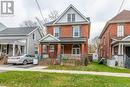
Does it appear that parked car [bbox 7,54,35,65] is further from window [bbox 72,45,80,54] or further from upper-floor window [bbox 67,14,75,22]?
upper-floor window [bbox 67,14,75,22]

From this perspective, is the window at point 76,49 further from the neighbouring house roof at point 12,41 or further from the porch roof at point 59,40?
the neighbouring house roof at point 12,41

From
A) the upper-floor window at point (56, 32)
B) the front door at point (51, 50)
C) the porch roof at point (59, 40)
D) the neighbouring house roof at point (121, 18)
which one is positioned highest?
the neighbouring house roof at point (121, 18)

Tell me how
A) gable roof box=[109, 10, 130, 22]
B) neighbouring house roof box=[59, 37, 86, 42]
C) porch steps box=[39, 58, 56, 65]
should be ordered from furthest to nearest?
neighbouring house roof box=[59, 37, 86, 42] < gable roof box=[109, 10, 130, 22] < porch steps box=[39, 58, 56, 65]

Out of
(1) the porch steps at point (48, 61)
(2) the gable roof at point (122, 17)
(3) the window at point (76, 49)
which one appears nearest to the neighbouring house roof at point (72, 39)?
(3) the window at point (76, 49)

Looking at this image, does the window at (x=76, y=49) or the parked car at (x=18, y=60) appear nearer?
the parked car at (x=18, y=60)

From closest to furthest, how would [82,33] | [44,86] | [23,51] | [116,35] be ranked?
[44,86] < [116,35] < [82,33] < [23,51]

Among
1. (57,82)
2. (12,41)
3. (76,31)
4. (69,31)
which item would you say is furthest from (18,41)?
(57,82)

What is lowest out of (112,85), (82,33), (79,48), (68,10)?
(112,85)

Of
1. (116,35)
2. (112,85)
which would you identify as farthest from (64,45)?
(112,85)

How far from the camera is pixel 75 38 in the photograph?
112 ft

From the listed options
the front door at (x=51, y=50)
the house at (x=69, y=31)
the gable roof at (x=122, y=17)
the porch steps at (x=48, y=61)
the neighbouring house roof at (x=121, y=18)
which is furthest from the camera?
the front door at (x=51, y=50)

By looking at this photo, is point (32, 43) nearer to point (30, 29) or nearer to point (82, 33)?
point (30, 29)

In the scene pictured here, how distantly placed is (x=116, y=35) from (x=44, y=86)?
22624 mm

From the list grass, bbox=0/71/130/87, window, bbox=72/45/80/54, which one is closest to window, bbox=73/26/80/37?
window, bbox=72/45/80/54
